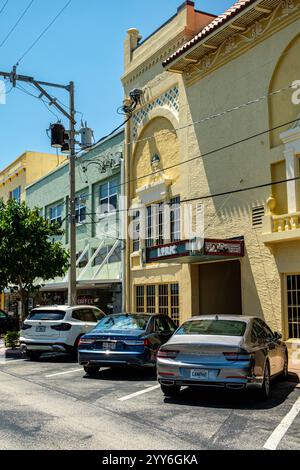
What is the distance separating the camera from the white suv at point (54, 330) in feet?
48.4

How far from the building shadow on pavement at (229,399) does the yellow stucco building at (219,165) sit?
15.2 feet

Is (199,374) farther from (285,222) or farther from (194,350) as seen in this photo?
(285,222)

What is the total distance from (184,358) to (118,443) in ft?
9.04

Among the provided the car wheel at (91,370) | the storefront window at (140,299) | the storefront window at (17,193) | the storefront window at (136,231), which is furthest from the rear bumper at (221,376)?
the storefront window at (17,193)

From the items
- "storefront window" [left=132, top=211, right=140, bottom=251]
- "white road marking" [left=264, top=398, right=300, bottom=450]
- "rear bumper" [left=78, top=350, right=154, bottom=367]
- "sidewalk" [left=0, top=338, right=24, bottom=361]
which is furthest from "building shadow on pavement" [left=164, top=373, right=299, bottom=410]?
"storefront window" [left=132, top=211, right=140, bottom=251]

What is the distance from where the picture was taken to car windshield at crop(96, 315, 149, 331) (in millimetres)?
12016

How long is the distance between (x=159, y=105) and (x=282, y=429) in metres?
15.0

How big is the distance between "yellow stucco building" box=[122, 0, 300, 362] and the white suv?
118 inches

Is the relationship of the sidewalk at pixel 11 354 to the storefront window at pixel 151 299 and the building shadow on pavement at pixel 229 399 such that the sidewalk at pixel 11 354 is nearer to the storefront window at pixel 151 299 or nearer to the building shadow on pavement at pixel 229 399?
the storefront window at pixel 151 299

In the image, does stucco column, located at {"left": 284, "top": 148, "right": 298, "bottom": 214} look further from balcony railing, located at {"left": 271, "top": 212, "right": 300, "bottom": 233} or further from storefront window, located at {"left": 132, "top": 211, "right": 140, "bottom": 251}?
storefront window, located at {"left": 132, "top": 211, "right": 140, "bottom": 251}

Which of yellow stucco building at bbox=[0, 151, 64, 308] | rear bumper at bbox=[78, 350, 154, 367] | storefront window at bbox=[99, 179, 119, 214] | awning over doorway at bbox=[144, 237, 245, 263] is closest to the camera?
rear bumper at bbox=[78, 350, 154, 367]

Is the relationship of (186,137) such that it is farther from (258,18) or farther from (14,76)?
(14,76)

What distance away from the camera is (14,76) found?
18484mm

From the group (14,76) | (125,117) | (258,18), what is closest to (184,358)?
(258,18)
